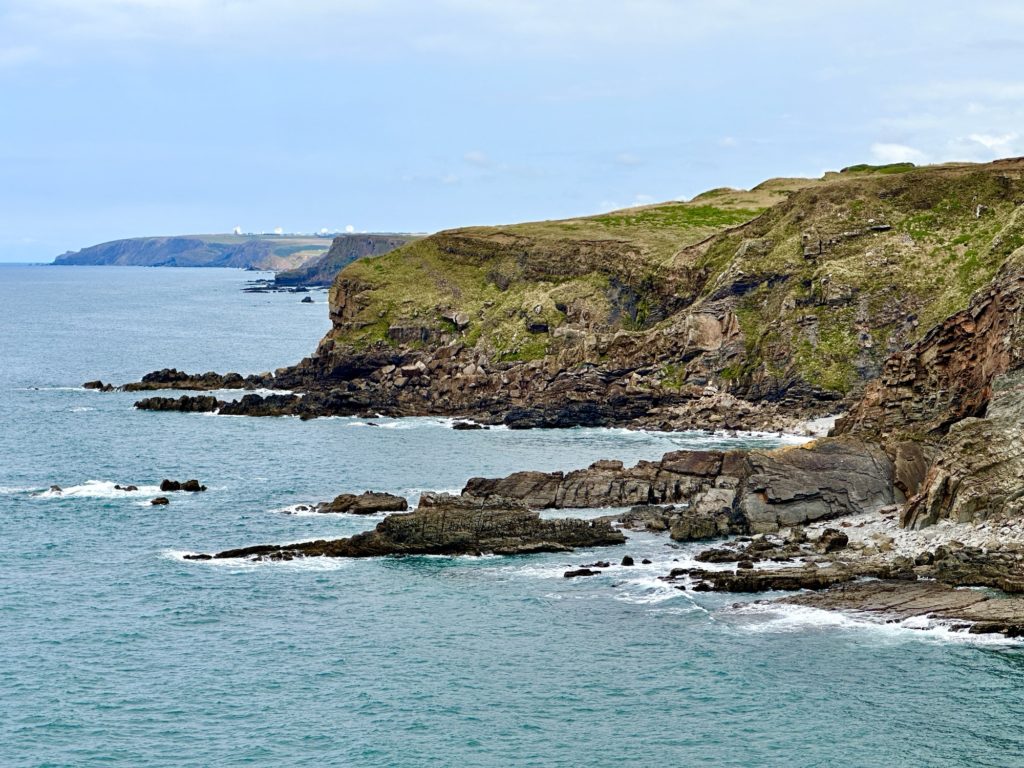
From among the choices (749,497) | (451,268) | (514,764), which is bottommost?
(514,764)

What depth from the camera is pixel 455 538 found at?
79.9m

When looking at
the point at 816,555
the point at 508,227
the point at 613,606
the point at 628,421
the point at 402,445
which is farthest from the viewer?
the point at 508,227

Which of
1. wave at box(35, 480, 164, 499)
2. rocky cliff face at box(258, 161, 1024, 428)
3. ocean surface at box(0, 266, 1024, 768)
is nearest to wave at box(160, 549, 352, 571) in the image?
ocean surface at box(0, 266, 1024, 768)

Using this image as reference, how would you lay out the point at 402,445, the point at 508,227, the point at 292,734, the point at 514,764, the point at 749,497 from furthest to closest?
1. the point at 508,227
2. the point at 402,445
3. the point at 749,497
4. the point at 292,734
5. the point at 514,764

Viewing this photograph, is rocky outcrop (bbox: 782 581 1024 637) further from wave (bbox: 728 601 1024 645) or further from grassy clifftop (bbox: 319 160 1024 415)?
grassy clifftop (bbox: 319 160 1024 415)

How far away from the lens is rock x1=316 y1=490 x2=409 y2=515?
90.3m

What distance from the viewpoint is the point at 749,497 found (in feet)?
270

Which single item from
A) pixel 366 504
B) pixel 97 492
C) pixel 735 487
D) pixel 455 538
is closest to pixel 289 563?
pixel 455 538

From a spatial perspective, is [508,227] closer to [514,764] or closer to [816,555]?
[816,555]

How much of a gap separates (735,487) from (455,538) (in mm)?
19803

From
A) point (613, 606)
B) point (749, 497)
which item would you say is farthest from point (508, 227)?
point (613, 606)

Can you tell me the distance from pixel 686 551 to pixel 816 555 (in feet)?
26.5

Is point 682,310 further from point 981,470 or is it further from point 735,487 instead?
point 981,470

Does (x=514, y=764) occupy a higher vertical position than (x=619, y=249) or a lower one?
lower
